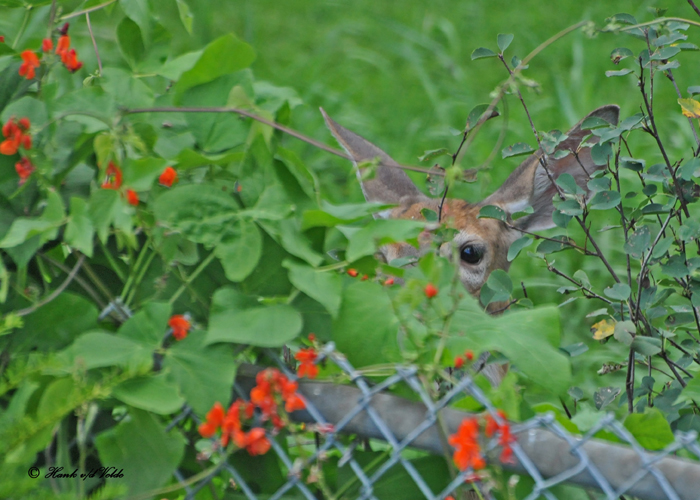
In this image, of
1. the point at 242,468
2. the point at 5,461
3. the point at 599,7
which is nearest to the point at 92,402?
the point at 5,461

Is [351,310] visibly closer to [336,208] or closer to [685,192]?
[336,208]

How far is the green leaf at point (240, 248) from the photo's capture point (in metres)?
1.65

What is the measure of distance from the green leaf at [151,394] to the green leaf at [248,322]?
0.12 metres

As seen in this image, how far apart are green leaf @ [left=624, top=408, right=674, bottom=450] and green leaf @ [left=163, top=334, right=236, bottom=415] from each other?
2.58 feet

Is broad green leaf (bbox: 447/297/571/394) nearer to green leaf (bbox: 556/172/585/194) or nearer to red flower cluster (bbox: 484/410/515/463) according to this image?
red flower cluster (bbox: 484/410/515/463)

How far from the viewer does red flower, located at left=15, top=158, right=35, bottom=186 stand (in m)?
1.69

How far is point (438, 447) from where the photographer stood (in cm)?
157

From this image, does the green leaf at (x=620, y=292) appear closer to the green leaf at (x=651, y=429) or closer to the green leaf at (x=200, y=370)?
the green leaf at (x=651, y=429)

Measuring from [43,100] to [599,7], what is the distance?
22.4 feet

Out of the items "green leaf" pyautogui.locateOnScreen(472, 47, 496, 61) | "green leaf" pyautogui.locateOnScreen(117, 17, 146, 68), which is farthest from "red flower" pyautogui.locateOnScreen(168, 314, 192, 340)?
"green leaf" pyautogui.locateOnScreen(472, 47, 496, 61)

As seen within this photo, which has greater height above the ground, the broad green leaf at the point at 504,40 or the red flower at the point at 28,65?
the red flower at the point at 28,65

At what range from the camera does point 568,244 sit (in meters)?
2.25

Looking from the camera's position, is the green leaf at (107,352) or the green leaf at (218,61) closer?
the green leaf at (107,352)

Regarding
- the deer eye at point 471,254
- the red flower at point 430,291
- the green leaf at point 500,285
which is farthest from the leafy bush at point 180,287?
the deer eye at point 471,254
